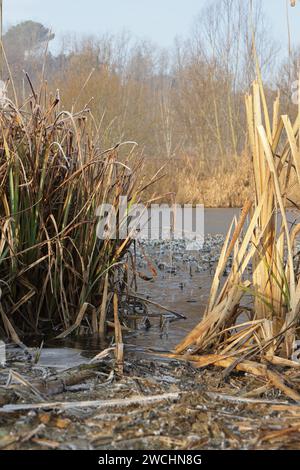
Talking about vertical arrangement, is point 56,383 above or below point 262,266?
below

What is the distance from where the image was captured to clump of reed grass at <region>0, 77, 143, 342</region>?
2.48 m

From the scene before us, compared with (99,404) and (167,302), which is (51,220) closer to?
(167,302)

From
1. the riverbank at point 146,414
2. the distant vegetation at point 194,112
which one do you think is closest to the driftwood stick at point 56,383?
the riverbank at point 146,414

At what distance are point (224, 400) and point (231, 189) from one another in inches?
446

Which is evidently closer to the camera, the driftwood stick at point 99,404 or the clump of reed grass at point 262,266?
the driftwood stick at point 99,404

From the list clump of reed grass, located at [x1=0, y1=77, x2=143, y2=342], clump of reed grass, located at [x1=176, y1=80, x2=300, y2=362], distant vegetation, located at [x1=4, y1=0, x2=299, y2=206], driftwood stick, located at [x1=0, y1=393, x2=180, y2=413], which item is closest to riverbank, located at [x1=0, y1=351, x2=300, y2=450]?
driftwood stick, located at [x1=0, y1=393, x2=180, y2=413]

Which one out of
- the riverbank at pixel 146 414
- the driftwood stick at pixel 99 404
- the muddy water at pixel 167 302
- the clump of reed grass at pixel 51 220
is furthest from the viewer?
the clump of reed grass at pixel 51 220

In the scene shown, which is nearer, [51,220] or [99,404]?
[99,404]

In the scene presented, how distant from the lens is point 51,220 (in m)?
2.64

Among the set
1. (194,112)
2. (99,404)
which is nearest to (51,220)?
(99,404)

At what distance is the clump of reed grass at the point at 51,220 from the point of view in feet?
8.15

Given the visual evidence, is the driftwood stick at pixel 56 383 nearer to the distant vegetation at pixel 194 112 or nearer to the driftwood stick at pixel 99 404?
the driftwood stick at pixel 99 404

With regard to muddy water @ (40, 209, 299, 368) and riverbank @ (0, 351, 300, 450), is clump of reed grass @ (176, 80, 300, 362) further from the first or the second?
muddy water @ (40, 209, 299, 368)

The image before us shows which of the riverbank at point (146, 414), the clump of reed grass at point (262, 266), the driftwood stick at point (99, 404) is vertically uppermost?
the clump of reed grass at point (262, 266)
